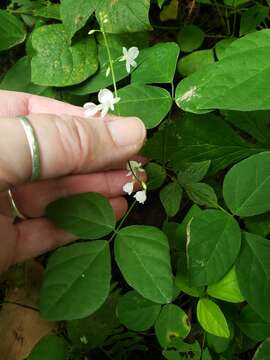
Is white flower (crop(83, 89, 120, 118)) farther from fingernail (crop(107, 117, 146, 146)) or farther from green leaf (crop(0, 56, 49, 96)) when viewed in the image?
green leaf (crop(0, 56, 49, 96))

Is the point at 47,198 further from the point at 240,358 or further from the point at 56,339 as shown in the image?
the point at 240,358

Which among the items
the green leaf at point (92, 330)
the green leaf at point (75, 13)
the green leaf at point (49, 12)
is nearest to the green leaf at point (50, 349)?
the green leaf at point (92, 330)

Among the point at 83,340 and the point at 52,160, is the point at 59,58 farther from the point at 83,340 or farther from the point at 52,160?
the point at 83,340

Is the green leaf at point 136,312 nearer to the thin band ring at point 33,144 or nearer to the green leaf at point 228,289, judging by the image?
the green leaf at point 228,289

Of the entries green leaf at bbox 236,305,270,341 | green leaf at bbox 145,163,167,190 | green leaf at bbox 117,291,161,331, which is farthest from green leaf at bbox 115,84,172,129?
green leaf at bbox 236,305,270,341

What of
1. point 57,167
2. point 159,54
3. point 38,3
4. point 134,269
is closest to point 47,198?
point 57,167
